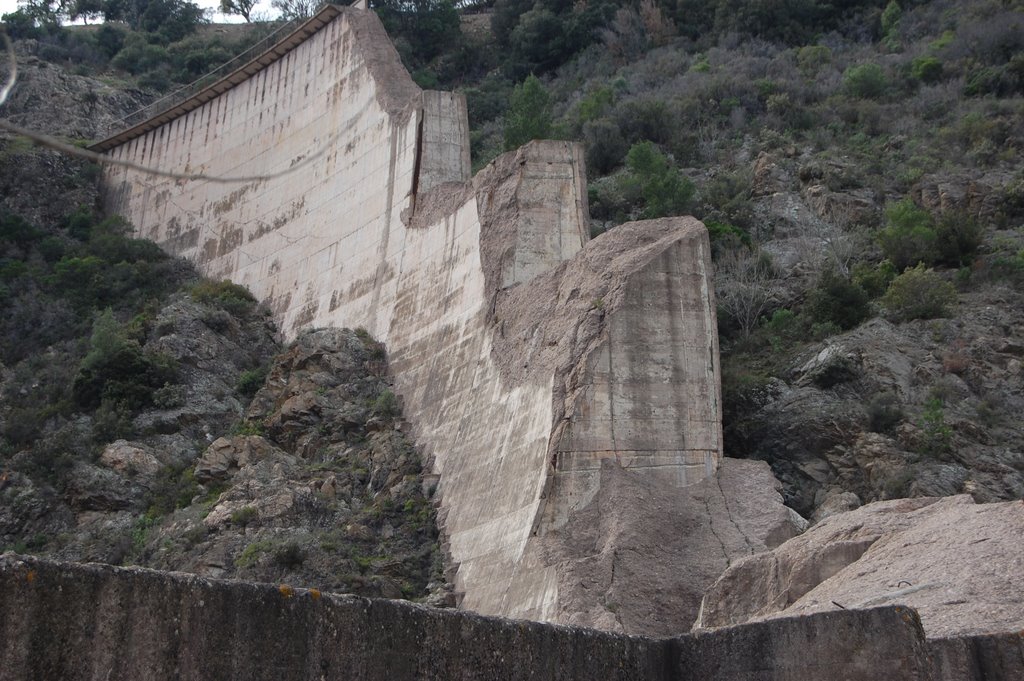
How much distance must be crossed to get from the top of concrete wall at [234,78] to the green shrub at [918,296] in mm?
10768

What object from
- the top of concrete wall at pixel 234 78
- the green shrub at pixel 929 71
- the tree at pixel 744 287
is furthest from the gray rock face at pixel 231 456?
the green shrub at pixel 929 71

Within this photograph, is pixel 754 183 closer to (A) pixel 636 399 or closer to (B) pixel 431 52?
(A) pixel 636 399

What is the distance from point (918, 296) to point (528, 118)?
11.5 metres

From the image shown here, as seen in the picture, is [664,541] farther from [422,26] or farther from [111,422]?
[422,26]

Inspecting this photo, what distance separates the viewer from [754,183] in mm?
32375

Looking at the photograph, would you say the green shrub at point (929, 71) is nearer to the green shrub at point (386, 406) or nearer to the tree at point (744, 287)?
the tree at point (744, 287)

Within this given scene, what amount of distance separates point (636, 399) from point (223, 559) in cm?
594

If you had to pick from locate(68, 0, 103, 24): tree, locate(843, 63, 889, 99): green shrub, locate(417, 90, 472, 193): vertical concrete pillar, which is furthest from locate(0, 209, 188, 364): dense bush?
locate(68, 0, 103, 24): tree

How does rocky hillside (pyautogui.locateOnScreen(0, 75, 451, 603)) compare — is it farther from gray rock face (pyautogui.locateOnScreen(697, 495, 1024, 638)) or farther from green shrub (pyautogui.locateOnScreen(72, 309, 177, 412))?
gray rock face (pyautogui.locateOnScreen(697, 495, 1024, 638))

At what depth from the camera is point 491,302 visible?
2078 cm

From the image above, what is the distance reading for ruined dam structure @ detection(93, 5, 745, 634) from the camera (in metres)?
16.5

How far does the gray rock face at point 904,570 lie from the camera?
9266mm

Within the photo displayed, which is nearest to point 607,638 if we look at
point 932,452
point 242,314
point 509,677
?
point 509,677

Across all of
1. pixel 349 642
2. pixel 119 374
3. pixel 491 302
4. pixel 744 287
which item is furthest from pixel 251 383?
pixel 349 642
